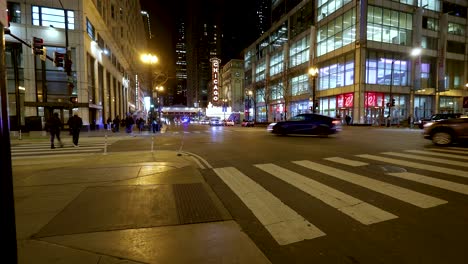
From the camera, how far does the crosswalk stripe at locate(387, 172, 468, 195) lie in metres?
5.76

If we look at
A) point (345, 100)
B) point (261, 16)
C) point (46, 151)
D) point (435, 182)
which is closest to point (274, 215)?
point (435, 182)

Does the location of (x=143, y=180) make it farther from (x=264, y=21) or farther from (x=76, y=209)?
(x=264, y=21)

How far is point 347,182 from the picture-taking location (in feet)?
21.2

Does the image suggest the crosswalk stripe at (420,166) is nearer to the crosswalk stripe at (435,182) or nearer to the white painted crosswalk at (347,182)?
the white painted crosswalk at (347,182)

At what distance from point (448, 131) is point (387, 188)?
31.7 ft

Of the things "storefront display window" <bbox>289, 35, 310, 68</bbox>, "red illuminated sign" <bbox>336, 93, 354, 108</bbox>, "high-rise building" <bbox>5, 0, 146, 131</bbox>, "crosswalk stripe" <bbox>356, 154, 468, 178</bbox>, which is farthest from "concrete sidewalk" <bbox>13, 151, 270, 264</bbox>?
"storefront display window" <bbox>289, 35, 310, 68</bbox>

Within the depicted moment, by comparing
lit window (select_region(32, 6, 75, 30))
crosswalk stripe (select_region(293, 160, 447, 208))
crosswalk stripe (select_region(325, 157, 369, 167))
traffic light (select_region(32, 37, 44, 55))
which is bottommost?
crosswalk stripe (select_region(293, 160, 447, 208))

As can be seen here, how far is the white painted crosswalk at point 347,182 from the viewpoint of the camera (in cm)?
428

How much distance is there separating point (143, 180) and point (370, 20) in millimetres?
45637

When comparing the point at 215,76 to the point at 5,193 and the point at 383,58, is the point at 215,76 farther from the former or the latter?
the point at 5,193

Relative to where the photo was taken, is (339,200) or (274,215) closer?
(274,215)

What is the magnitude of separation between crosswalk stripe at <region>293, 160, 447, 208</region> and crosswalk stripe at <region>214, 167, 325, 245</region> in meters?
2.23

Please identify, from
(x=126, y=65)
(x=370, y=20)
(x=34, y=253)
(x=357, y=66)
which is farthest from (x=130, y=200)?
(x=126, y=65)

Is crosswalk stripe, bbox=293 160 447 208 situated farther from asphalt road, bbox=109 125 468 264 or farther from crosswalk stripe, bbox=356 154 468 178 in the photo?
crosswalk stripe, bbox=356 154 468 178
